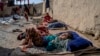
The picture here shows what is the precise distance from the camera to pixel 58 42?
17.3ft

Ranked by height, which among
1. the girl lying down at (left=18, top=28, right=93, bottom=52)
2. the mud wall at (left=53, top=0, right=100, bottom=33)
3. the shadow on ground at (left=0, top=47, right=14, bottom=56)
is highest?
the mud wall at (left=53, top=0, right=100, bottom=33)

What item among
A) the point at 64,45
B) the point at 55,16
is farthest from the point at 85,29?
the point at 55,16

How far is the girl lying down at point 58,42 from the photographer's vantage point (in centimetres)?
500

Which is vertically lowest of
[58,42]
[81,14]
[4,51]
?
[4,51]

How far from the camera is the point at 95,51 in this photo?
489 centimetres

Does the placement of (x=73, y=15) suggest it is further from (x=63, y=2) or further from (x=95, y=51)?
(x=95, y=51)

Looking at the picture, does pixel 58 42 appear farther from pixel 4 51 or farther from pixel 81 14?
pixel 81 14

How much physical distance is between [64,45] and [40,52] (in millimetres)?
589

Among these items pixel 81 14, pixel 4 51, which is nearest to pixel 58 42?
pixel 4 51

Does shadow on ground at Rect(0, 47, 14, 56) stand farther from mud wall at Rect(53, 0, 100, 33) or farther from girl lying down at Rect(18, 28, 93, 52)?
mud wall at Rect(53, 0, 100, 33)

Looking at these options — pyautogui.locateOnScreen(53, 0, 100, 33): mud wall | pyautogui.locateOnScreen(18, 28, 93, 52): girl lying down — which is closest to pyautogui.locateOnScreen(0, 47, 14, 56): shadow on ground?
pyautogui.locateOnScreen(18, 28, 93, 52): girl lying down

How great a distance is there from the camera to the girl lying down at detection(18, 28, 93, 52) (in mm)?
4999

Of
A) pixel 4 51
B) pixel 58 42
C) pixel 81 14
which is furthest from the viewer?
pixel 81 14

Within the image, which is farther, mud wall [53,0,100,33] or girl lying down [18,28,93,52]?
mud wall [53,0,100,33]
